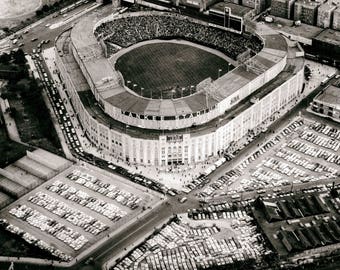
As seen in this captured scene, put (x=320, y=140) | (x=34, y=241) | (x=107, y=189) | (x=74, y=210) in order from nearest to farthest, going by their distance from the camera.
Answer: (x=34, y=241) → (x=74, y=210) → (x=107, y=189) → (x=320, y=140)

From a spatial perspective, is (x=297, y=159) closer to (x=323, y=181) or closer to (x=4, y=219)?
(x=323, y=181)

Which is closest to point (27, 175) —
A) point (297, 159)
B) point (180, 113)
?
point (180, 113)

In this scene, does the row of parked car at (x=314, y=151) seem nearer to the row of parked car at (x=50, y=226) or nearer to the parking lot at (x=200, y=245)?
the parking lot at (x=200, y=245)

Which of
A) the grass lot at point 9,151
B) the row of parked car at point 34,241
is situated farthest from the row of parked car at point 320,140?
the grass lot at point 9,151

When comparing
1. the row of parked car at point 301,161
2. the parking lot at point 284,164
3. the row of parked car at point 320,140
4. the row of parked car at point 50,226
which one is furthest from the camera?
the row of parked car at point 320,140

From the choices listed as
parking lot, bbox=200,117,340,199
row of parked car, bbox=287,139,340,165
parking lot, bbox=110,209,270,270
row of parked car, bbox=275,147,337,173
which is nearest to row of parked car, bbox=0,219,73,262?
parking lot, bbox=110,209,270,270

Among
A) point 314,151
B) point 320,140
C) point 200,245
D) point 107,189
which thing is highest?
point 107,189

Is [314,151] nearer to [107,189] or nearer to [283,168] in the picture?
[283,168]

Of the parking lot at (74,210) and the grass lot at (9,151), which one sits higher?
the grass lot at (9,151)

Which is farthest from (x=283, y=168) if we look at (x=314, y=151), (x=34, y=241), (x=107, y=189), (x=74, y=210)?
(x=34, y=241)
